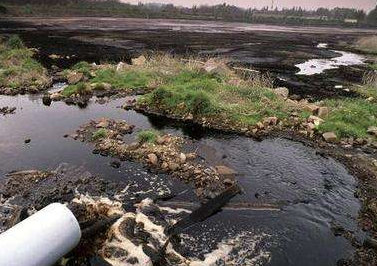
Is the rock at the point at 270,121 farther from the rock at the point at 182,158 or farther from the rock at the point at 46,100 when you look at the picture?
the rock at the point at 46,100

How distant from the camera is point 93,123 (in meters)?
15.5

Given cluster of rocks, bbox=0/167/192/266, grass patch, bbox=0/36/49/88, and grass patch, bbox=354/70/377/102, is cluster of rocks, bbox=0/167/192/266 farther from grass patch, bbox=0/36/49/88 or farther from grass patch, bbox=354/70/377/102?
grass patch, bbox=354/70/377/102

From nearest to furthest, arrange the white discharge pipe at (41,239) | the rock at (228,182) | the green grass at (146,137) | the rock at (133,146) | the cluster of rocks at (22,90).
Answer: the white discharge pipe at (41,239) < the rock at (228,182) < the rock at (133,146) < the green grass at (146,137) < the cluster of rocks at (22,90)

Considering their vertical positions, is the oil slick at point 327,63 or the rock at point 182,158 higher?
the oil slick at point 327,63

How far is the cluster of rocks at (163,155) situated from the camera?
11508 millimetres

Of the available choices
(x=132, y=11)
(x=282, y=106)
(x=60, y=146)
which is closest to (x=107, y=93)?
(x=60, y=146)

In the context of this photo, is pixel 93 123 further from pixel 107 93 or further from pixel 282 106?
pixel 282 106

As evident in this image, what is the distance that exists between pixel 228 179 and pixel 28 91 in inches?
496

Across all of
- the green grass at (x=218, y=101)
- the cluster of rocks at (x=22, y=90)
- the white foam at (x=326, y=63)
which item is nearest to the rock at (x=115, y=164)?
the green grass at (x=218, y=101)

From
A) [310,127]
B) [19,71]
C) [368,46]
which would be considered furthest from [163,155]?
[368,46]

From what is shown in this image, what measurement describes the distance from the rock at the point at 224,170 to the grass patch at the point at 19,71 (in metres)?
12.4

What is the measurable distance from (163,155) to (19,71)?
41.8 ft

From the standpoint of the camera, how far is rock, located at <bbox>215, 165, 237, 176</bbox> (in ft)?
39.3

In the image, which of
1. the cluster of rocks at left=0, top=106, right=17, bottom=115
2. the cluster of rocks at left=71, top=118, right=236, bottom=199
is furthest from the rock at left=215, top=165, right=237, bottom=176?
the cluster of rocks at left=0, top=106, right=17, bottom=115
